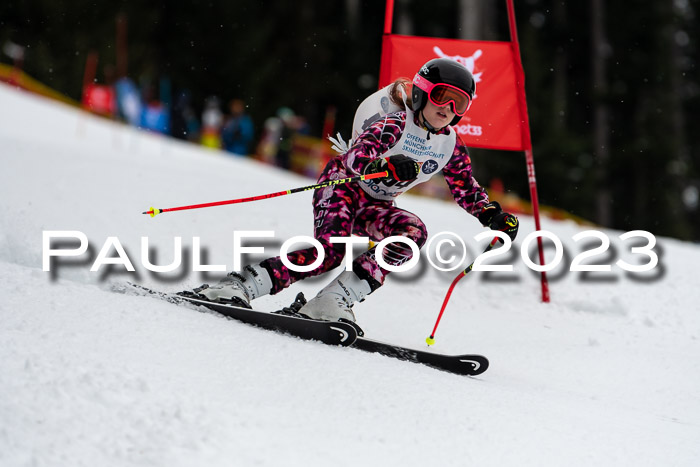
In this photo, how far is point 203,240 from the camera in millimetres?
6211

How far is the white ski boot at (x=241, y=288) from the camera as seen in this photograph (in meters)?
3.72

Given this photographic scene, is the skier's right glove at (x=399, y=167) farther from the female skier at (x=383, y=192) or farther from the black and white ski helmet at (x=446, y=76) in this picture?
the black and white ski helmet at (x=446, y=76)

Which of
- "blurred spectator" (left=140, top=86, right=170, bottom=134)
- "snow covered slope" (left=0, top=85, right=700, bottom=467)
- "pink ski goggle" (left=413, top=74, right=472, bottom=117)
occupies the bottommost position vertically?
"snow covered slope" (left=0, top=85, right=700, bottom=467)

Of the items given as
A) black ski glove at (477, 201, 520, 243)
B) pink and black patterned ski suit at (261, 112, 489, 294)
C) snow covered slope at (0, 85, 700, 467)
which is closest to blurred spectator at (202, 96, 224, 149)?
snow covered slope at (0, 85, 700, 467)

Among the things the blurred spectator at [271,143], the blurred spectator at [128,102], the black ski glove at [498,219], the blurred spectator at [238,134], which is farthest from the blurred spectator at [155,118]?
the black ski glove at [498,219]

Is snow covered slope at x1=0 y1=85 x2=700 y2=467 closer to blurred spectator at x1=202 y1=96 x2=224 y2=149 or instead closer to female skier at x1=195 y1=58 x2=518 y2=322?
female skier at x1=195 y1=58 x2=518 y2=322

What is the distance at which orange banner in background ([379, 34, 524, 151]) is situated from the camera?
5863mm

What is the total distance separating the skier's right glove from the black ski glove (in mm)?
592

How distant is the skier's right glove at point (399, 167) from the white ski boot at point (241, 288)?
2.54 feet

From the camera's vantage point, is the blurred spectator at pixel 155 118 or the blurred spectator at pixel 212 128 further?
the blurred spectator at pixel 212 128

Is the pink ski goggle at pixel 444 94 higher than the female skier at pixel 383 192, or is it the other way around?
the pink ski goggle at pixel 444 94

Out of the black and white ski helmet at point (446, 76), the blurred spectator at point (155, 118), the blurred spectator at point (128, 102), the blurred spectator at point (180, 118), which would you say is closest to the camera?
the black and white ski helmet at point (446, 76)

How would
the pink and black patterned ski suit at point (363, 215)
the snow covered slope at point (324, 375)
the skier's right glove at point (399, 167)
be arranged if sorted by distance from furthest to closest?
1. the pink and black patterned ski suit at point (363, 215)
2. the skier's right glove at point (399, 167)
3. the snow covered slope at point (324, 375)

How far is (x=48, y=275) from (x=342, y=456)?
1.96 metres
